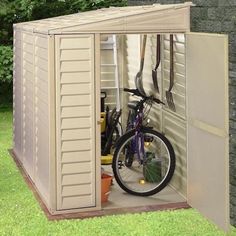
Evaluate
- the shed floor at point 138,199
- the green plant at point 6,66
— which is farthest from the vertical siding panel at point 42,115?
the green plant at point 6,66

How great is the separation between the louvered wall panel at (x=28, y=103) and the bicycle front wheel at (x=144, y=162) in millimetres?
1133

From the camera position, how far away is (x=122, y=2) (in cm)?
1368

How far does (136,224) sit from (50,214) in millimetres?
941

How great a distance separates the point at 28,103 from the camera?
8.02 m

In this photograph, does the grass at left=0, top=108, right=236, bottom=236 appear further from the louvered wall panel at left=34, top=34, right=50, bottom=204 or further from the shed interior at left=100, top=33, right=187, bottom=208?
the shed interior at left=100, top=33, right=187, bottom=208

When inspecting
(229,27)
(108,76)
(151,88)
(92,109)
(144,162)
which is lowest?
(144,162)

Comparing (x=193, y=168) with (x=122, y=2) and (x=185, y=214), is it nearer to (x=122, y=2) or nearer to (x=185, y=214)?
(x=185, y=214)

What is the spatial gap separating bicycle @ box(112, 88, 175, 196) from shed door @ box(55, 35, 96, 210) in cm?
65

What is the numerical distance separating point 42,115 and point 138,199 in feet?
4.71

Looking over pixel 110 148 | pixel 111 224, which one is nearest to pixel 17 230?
pixel 111 224

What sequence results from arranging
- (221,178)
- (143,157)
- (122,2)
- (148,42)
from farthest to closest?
(122,2) < (148,42) < (143,157) < (221,178)

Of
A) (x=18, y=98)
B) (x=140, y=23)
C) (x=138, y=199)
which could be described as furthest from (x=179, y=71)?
(x=18, y=98)

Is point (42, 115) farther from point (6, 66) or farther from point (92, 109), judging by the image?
point (6, 66)

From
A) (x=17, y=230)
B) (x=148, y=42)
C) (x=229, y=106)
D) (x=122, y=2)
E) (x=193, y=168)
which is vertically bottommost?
(x=17, y=230)
